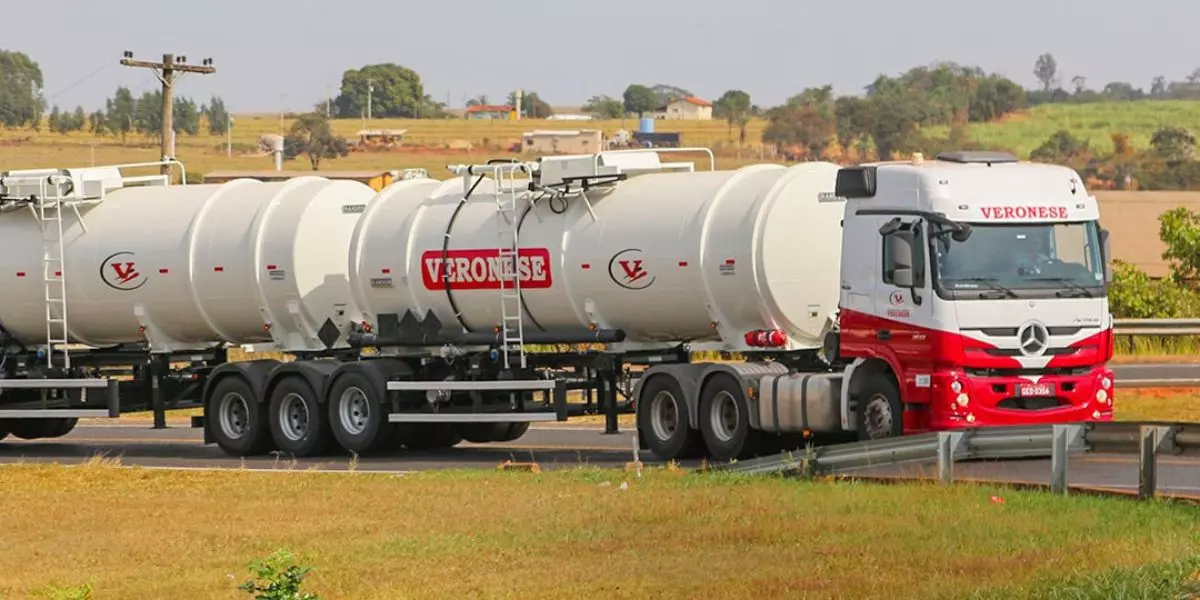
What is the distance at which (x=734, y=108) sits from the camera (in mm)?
160500

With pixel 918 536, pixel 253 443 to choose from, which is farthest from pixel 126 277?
pixel 918 536

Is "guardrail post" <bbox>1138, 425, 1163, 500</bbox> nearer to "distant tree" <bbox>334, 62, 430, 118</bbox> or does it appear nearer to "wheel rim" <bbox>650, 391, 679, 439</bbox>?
"wheel rim" <bbox>650, 391, 679, 439</bbox>

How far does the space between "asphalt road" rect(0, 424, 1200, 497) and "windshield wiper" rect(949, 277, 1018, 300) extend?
2.29 meters

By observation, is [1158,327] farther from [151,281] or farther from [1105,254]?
[151,281]

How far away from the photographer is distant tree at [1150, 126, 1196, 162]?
127438 millimetres

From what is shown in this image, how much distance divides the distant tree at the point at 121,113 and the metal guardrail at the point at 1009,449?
13475 cm

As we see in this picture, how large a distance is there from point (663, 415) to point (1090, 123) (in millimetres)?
149129

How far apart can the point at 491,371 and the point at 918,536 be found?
1206 cm

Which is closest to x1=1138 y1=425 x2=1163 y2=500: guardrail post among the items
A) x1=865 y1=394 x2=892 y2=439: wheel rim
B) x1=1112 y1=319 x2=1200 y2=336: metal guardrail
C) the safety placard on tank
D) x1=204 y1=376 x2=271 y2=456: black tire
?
x1=865 y1=394 x2=892 y2=439: wheel rim

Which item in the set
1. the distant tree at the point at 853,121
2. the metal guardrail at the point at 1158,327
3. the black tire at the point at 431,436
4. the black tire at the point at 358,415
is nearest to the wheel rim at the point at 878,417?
the black tire at the point at 358,415

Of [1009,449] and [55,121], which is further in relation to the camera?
[55,121]

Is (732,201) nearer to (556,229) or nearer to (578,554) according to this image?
(556,229)

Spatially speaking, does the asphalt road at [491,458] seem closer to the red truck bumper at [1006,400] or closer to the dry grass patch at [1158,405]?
the red truck bumper at [1006,400]

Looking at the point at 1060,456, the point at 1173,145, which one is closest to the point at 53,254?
the point at 1060,456
